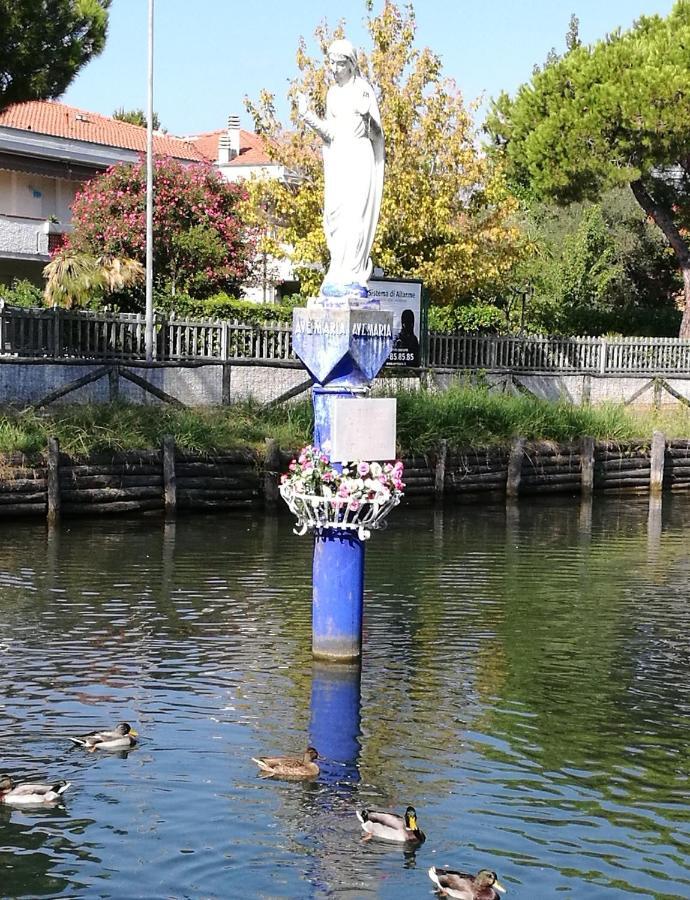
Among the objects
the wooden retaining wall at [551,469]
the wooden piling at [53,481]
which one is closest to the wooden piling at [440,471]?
the wooden retaining wall at [551,469]

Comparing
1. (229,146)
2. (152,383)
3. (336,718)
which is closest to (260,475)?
(152,383)

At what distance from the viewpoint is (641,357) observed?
3588 cm

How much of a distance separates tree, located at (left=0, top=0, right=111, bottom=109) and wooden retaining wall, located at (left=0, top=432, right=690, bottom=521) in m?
5.58

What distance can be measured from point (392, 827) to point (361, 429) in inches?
164

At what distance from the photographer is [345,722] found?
1105 centimetres

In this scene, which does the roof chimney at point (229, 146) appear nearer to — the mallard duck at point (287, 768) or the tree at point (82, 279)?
the tree at point (82, 279)

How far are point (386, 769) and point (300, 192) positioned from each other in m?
24.1

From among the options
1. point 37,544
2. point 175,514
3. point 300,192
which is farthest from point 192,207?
point 37,544

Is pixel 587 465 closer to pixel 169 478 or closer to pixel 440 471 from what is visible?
pixel 440 471

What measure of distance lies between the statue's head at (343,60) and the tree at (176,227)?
85.2 ft

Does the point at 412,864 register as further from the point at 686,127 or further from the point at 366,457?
the point at 686,127

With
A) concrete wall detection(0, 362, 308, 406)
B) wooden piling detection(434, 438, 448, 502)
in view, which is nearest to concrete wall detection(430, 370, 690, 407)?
concrete wall detection(0, 362, 308, 406)

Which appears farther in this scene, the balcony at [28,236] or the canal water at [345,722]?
the balcony at [28,236]

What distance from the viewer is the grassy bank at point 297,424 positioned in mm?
22875
